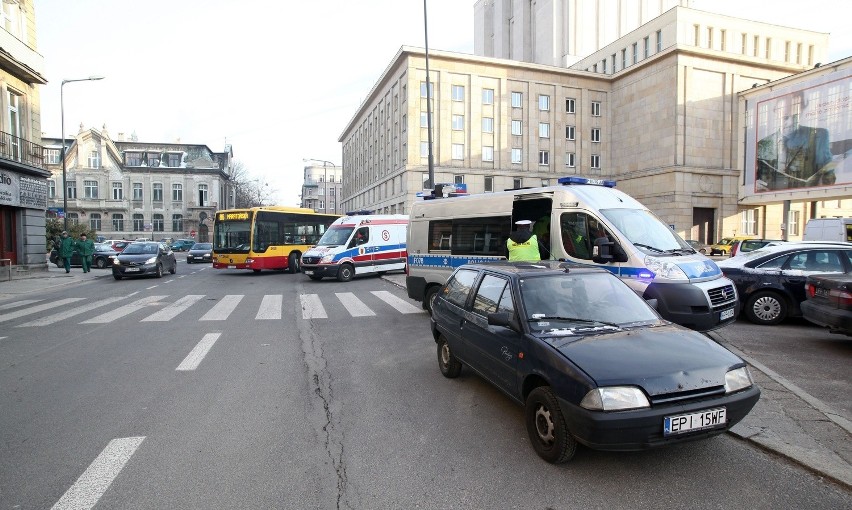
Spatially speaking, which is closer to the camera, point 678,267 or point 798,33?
point 678,267

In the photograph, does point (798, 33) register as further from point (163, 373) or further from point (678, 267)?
point (163, 373)

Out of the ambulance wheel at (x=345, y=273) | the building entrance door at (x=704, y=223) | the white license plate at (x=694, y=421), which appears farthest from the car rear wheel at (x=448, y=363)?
the building entrance door at (x=704, y=223)

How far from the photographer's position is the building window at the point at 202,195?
66.2m

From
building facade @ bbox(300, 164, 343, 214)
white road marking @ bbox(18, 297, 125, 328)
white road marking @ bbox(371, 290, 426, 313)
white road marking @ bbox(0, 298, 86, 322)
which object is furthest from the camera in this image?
building facade @ bbox(300, 164, 343, 214)

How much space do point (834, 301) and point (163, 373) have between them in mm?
9032

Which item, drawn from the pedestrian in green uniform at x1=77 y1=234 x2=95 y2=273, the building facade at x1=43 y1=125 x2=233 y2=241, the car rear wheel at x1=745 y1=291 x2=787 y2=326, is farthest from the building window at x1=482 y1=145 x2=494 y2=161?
the car rear wheel at x1=745 y1=291 x2=787 y2=326

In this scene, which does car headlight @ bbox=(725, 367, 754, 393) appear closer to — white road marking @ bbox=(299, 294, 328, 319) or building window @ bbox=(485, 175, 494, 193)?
white road marking @ bbox=(299, 294, 328, 319)

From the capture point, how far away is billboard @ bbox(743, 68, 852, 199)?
112ft

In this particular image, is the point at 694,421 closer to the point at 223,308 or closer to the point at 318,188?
the point at 223,308

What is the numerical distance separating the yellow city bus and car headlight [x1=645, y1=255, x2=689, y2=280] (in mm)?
17542

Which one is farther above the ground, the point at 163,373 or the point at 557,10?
the point at 557,10

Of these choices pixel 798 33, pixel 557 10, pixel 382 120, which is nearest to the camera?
pixel 798 33

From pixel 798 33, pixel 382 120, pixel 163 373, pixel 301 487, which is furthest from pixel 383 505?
pixel 798 33

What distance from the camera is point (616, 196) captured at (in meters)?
8.43
